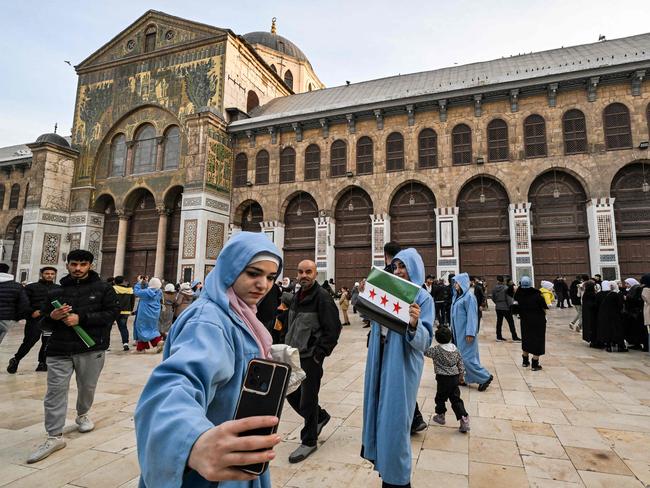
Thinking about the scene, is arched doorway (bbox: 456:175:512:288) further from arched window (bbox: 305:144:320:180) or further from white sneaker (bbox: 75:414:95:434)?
white sneaker (bbox: 75:414:95:434)

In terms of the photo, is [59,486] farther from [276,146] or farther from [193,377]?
[276,146]

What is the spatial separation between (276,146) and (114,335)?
1253cm

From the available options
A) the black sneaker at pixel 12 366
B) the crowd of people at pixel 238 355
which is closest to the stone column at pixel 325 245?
the crowd of people at pixel 238 355

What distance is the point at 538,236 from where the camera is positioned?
1602cm

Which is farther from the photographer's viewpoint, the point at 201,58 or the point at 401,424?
the point at 201,58

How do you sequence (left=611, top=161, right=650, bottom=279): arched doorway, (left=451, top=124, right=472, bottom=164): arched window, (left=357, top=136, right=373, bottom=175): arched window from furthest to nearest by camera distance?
(left=357, top=136, right=373, bottom=175): arched window → (left=451, top=124, right=472, bottom=164): arched window → (left=611, top=161, right=650, bottom=279): arched doorway

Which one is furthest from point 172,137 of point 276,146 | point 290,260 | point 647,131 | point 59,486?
point 647,131

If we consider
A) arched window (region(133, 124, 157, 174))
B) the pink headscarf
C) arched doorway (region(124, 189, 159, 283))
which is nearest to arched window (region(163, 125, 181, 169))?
arched window (region(133, 124, 157, 174))

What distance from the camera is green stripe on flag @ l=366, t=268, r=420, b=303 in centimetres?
264

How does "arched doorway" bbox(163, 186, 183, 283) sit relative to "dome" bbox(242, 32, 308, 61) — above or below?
below

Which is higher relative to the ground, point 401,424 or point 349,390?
point 401,424

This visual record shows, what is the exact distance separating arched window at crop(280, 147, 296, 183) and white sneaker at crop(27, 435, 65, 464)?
56.3 ft

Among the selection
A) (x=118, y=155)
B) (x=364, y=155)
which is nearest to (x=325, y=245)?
(x=364, y=155)

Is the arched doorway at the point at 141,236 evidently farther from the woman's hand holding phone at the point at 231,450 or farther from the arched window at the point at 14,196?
the woman's hand holding phone at the point at 231,450
